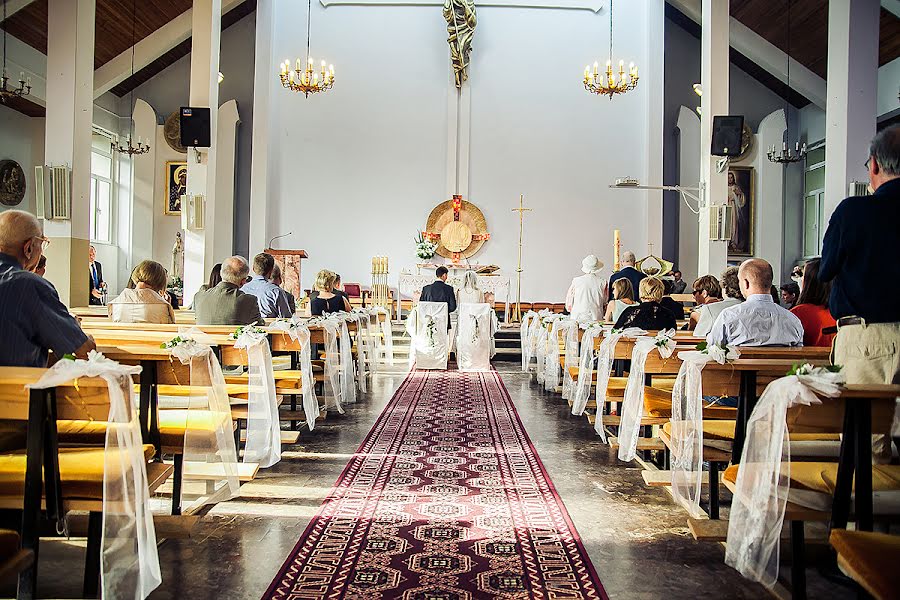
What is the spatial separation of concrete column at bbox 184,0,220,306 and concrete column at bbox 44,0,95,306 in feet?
5.11

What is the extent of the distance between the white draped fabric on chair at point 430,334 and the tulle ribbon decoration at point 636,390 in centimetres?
483

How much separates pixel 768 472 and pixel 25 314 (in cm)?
228

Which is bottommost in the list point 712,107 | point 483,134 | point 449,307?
point 449,307

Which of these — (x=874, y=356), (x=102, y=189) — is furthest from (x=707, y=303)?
(x=102, y=189)

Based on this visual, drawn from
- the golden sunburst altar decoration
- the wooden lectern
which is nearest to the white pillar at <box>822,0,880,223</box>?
the golden sunburst altar decoration

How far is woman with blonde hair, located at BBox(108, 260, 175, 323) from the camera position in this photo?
423 centimetres

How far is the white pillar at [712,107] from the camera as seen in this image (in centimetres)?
872

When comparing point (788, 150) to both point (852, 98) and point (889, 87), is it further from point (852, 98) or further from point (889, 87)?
point (852, 98)

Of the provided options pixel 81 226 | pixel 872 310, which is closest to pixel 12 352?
pixel 872 310

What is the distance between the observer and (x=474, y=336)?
28.5 feet

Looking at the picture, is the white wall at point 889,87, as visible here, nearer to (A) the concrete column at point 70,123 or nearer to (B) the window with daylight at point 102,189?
(A) the concrete column at point 70,123

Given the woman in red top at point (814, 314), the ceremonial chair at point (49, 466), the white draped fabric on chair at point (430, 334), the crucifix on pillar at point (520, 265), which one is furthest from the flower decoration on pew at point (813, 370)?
the crucifix on pillar at point (520, 265)

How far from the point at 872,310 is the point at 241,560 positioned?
87.3 inches

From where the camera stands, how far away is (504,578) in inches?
94.6
